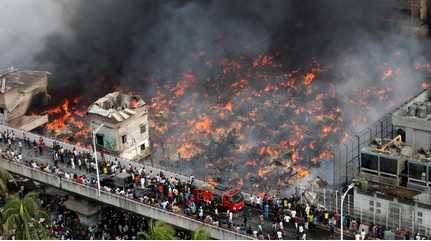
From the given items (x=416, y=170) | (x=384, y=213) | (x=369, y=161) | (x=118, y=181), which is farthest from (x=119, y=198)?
(x=416, y=170)

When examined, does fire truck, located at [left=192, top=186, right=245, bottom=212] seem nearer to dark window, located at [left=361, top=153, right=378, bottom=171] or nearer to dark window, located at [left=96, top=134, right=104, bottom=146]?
dark window, located at [left=361, top=153, right=378, bottom=171]

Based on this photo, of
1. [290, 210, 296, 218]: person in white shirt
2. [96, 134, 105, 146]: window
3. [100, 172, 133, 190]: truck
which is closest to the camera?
[290, 210, 296, 218]: person in white shirt

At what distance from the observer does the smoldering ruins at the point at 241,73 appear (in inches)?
2451

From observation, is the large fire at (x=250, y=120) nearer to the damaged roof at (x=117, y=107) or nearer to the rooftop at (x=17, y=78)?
the rooftop at (x=17, y=78)

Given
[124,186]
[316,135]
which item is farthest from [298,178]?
[124,186]

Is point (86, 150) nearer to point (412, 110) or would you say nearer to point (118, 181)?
point (118, 181)

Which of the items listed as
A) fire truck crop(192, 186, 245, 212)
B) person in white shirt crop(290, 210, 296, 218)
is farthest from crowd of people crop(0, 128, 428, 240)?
fire truck crop(192, 186, 245, 212)

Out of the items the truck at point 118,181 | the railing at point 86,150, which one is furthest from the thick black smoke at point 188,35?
the truck at point 118,181

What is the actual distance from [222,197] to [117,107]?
14.2 meters

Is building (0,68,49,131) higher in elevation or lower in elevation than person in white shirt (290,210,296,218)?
higher

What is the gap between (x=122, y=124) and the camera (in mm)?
56312

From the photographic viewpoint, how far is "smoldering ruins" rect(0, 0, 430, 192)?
6225 cm

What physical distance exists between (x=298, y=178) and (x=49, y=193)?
1533 cm

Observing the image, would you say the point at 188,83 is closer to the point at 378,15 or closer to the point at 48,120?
the point at 48,120
